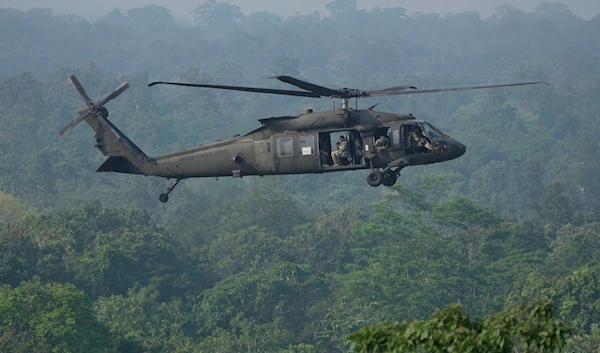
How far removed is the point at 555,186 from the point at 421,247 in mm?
26439

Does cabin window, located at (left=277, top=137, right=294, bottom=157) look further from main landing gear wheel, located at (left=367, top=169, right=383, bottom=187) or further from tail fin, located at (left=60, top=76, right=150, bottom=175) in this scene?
tail fin, located at (left=60, top=76, right=150, bottom=175)

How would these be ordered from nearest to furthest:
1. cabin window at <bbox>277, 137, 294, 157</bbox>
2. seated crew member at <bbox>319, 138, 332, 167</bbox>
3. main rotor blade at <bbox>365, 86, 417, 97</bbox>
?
main rotor blade at <bbox>365, 86, 417, 97</bbox> < seated crew member at <bbox>319, 138, 332, 167</bbox> < cabin window at <bbox>277, 137, 294, 157</bbox>

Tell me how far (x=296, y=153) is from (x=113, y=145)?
642 cm

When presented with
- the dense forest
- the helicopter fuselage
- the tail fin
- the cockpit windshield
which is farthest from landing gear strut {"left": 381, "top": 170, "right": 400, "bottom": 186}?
the dense forest

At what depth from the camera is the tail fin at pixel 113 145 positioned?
31.1 meters

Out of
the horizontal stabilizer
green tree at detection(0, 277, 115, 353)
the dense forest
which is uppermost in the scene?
the horizontal stabilizer

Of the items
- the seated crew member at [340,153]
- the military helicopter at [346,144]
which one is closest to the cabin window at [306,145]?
the military helicopter at [346,144]

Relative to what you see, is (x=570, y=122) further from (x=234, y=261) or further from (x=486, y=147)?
(x=234, y=261)

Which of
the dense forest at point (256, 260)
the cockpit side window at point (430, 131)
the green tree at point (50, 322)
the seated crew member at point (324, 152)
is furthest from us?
the dense forest at point (256, 260)

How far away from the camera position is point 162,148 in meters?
141

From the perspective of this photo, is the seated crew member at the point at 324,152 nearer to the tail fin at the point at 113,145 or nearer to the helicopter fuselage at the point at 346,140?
the helicopter fuselage at the point at 346,140

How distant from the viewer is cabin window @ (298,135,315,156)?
2786 cm

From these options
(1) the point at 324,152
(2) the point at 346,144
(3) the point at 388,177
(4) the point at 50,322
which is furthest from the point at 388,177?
(4) the point at 50,322

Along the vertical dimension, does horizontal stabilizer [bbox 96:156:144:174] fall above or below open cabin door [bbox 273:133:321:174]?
below
